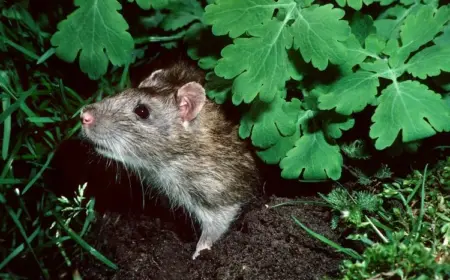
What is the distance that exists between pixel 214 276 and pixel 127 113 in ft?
4.75

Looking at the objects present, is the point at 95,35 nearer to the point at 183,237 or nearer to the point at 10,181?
the point at 10,181

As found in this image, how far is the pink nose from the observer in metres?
4.03

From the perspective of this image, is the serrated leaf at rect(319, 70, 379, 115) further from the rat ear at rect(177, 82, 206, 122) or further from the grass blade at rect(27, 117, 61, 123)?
the grass blade at rect(27, 117, 61, 123)

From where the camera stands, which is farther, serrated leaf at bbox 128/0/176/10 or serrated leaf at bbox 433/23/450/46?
serrated leaf at bbox 433/23/450/46

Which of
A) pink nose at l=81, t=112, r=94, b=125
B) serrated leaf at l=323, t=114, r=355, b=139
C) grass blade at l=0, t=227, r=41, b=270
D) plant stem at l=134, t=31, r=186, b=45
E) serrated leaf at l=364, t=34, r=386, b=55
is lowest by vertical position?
grass blade at l=0, t=227, r=41, b=270

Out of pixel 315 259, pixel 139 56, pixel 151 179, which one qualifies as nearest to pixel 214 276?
pixel 315 259

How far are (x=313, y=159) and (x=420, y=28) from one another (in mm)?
1106

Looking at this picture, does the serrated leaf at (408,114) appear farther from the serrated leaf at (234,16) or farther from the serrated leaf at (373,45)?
the serrated leaf at (234,16)

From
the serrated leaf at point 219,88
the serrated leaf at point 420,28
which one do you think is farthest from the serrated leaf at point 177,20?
the serrated leaf at point 420,28

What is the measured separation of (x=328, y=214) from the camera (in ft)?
13.1

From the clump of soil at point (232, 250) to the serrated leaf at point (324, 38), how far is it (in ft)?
4.08

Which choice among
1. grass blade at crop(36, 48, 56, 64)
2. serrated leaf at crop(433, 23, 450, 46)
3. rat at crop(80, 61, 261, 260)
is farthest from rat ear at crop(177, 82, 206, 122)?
serrated leaf at crop(433, 23, 450, 46)

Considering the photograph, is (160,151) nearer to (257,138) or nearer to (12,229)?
(257,138)

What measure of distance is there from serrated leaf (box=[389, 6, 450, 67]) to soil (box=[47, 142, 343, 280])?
1268 mm
